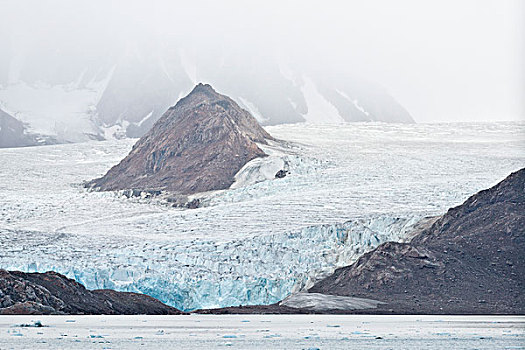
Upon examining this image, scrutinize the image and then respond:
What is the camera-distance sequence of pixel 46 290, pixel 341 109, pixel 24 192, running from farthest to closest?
pixel 341 109 → pixel 24 192 → pixel 46 290

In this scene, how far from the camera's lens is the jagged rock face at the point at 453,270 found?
73.2 feet

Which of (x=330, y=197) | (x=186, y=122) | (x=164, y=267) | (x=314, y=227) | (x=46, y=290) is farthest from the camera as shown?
(x=186, y=122)

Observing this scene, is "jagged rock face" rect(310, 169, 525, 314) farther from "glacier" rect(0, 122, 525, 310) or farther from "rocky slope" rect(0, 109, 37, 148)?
"rocky slope" rect(0, 109, 37, 148)

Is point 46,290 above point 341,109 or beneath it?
beneath

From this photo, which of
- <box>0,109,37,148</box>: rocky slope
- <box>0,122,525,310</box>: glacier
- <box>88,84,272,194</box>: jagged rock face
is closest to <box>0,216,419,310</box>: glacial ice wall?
<box>0,122,525,310</box>: glacier

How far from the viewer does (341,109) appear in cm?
9775

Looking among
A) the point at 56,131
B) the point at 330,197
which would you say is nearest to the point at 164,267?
the point at 330,197

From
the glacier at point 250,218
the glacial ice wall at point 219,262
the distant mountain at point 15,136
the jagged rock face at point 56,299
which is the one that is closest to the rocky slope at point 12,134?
the distant mountain at point 15,136

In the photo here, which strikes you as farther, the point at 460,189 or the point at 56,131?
the point at 56,131

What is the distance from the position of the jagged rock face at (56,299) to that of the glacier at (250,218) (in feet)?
15.8

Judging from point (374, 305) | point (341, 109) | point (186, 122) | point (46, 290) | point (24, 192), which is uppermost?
point (341, 109)

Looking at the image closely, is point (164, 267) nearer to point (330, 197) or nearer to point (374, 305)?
point (374, 305)

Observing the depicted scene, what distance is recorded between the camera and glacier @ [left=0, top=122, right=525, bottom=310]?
81.1 ft

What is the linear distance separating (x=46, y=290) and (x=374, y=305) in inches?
365
